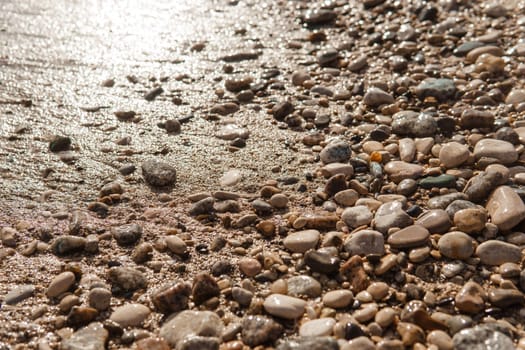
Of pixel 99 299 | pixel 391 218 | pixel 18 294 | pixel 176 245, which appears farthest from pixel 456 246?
pixel 18 294

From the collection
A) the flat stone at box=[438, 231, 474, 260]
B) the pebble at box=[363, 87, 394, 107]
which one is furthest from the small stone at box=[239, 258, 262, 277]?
the pebble at box=[363, 87, 394, 107]

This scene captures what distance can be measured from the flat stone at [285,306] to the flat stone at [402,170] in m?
1.03

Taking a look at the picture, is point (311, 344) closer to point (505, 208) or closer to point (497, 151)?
point (505, 208)

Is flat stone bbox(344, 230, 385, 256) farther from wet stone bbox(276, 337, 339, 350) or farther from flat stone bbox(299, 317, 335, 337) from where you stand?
wet stone bbox(276, 337, 339, 350)

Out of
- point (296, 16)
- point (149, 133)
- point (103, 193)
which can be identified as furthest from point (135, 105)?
point (296, 16)

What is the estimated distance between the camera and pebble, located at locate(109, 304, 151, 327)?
2482mm

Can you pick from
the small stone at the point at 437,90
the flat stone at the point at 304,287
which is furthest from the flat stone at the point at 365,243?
the small stone at the point at 437,90

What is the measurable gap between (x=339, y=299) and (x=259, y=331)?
342 mm

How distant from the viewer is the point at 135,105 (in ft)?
13.3

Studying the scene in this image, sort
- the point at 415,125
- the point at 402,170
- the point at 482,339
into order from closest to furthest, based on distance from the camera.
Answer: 1. the point at 482,339
2. the point at 402,170
3. the point at 415,125

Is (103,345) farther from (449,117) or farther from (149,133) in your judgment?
(449,117)

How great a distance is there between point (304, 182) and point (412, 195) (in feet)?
1.80

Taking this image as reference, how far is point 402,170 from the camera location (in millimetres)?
3289

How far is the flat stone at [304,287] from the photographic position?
2584mm
